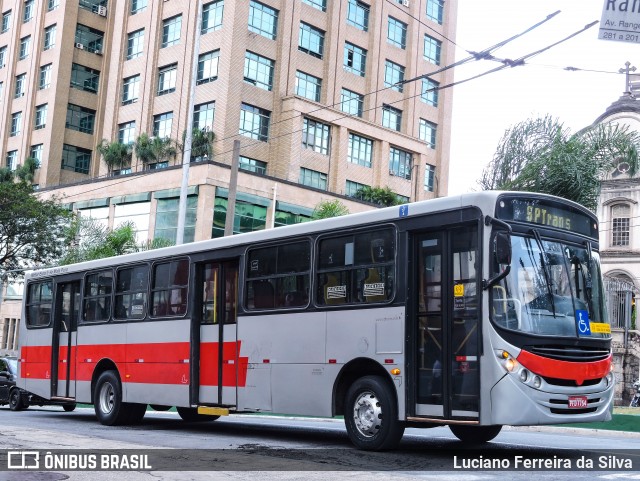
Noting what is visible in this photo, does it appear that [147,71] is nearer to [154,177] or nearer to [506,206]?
[154,177]

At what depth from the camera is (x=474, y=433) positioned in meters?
13.5

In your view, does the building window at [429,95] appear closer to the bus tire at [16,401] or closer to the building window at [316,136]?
the building window at [316,136]

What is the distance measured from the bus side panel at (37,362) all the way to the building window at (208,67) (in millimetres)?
32400

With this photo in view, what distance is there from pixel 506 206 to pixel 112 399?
9933mm

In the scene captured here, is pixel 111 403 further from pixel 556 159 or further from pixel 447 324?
pixel 556 159

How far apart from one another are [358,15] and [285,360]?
4896 centimetres

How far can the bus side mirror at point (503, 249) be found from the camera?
10.8 meters

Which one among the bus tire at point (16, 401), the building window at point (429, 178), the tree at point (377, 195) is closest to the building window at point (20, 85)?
the tree at point (377, 195)

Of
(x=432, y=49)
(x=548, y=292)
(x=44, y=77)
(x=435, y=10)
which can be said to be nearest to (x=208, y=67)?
(x=44, y=77)

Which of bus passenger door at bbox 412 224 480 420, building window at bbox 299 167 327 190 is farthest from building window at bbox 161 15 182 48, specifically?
bus passenger door at bbox 412 224 480 420

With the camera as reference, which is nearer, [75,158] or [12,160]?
[75,158]

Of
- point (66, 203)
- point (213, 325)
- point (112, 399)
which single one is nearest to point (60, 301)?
point (112, 399)

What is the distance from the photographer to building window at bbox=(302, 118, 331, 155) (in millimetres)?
54188

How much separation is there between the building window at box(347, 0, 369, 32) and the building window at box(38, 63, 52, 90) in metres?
21.4
